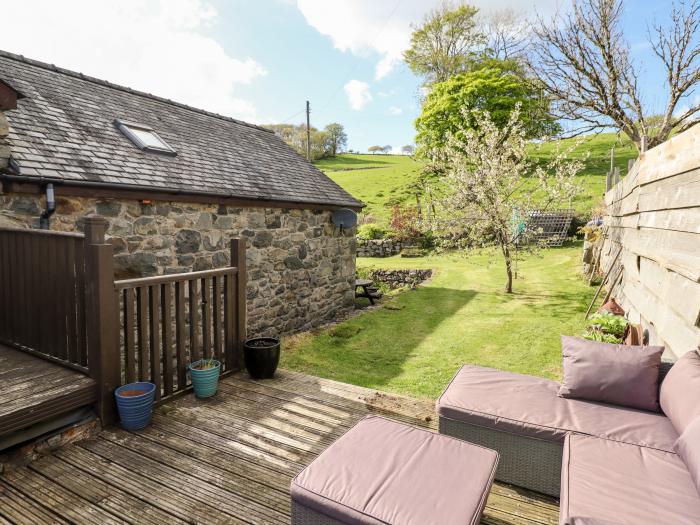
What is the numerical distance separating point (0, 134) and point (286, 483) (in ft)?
15.4

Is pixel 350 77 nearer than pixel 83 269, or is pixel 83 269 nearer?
pixel 83 269

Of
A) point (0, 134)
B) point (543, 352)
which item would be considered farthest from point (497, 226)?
point (0, 134)

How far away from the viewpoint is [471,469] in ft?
7.09

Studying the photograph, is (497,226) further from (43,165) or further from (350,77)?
(350,77)

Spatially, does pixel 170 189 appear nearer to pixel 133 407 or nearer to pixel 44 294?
pixel 44 294

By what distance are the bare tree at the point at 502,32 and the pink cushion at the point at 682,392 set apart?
31.0m

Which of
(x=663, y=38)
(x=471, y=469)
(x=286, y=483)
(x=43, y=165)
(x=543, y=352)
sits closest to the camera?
(x=471, y=469)

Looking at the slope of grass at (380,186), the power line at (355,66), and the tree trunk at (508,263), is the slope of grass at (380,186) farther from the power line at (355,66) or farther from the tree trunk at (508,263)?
the tree trunk at (508,263)

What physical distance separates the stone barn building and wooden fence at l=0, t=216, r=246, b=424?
1003 millimetres

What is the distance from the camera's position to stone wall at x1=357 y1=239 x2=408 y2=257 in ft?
62.6

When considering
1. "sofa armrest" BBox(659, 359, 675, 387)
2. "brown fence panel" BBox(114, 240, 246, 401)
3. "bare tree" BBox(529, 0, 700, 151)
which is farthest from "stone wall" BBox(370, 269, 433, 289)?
"sofa armrest" BBox(659, 359, 675, 387)

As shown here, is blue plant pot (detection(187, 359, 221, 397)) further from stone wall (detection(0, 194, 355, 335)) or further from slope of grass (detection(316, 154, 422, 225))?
slope of grass (detection(316, 154, 422, 225))

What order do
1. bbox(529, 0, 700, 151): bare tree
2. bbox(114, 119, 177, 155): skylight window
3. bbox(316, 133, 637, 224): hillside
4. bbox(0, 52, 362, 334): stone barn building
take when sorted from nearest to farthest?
1. bbox(0, 52, 362, 334): stone barn building
2. bbox(114, 119, 177, 155): skylight window
3. bbox(529, 0, 700, 151): bare tree
4. bbox(316, 133, 637, 224): hillside

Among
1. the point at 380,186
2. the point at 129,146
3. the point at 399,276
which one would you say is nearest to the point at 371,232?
the point at 399,276
